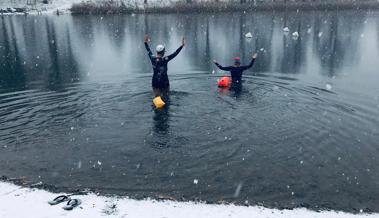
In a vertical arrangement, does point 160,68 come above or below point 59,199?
above

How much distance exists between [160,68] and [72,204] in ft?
26.3

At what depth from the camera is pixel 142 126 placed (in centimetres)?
1190

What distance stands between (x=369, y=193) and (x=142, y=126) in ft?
21.4

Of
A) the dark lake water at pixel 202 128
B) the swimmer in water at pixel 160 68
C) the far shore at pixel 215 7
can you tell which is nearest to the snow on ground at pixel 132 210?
the dark lake water at pixel 202 128

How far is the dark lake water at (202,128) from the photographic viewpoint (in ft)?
28.2

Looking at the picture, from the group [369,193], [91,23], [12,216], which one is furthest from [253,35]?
[12,216]

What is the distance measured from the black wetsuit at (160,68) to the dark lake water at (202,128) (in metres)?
0.68

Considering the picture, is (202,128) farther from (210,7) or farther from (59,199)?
(210,7)

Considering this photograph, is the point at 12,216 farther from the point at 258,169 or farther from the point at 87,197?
the point at 258,169

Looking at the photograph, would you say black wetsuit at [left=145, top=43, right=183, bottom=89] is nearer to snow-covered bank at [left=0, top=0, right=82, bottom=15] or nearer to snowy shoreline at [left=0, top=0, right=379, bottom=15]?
snowy shoreline at [left=0, top=0, right=379, bottom=15]

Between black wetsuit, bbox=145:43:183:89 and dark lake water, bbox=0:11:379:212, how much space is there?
0.68 metres

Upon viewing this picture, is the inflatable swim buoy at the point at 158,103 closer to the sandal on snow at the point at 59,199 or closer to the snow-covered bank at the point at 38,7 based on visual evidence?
the sandal on snow at the point at 59,199

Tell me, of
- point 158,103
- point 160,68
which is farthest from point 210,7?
point 158,103

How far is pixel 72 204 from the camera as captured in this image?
7410 mm
